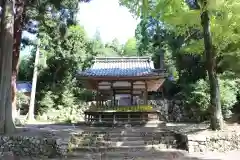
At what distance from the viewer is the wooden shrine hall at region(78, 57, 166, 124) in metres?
17.9

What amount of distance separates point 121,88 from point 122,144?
8.42 metres

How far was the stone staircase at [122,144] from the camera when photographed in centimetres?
1034

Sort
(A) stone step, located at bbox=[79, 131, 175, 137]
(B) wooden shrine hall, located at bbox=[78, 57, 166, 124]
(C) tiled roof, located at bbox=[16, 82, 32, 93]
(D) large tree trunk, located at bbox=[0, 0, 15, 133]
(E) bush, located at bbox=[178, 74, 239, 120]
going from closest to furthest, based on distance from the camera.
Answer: (D) large tree trunk, located at bbox=[0, 0, 15, 133] → (A) stone step, located at bbox=[79, 131, 175, 137] → (B) wooden shrine hall, located at bbox=[78, 57, 166, 124] → (E) bush, located at bbox=[178, 74, 239, 120] → (C) tiled roof, located at bbox=[16, 82, 32, 93]

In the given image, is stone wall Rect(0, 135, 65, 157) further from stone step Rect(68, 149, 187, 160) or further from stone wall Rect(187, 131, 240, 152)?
stone wall Rect(187, 131, 240, 152)

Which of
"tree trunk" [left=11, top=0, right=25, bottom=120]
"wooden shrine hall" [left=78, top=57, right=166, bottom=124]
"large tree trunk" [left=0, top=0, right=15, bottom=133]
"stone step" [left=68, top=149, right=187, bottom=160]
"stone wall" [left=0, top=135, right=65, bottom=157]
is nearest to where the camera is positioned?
"stone step" [left=68, top=149, right=187, bottom=160]

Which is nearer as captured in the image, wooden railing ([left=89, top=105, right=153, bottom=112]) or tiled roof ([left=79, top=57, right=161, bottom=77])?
wooden railing ([left=89, top=105, right=153, bottom=112])

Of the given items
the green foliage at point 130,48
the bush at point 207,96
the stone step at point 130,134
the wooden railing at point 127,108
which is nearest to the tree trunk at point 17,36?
the wooden railing at point 127,108

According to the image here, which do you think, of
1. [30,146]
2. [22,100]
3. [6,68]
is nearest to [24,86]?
[22,100]

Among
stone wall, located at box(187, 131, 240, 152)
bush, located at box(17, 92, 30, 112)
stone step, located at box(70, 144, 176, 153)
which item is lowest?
stone step, located at box(70, 144, 176, 153)

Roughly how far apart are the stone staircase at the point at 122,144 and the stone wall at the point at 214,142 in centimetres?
65

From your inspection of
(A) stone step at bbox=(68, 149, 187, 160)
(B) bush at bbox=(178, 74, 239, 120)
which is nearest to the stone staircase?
(A) stone step at bbox=(68, 149, 187, 160)

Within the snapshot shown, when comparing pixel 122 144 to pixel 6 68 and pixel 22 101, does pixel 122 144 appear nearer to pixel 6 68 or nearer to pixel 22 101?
pixel 6 68

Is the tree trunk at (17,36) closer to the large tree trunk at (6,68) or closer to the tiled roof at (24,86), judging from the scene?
the large tree trunk at (6,68)

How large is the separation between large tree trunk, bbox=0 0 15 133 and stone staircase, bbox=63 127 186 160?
245 centimetres
